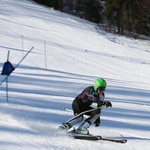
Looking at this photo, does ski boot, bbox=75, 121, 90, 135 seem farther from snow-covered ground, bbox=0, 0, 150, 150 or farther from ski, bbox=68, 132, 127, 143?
snow-covered ground, bbox=0, 0, 150, 150

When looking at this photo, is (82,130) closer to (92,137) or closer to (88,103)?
(92,137)

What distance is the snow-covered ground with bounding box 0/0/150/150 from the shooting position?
6.65 meters

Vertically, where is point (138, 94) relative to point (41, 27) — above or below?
below

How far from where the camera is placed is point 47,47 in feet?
70.7

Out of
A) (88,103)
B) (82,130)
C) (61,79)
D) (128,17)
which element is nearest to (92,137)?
(82,130)

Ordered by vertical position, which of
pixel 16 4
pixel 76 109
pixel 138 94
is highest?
pixel 16 4

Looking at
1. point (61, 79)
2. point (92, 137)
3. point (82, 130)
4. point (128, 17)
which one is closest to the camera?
point (92, 137)

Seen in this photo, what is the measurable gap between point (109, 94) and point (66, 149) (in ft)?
22.7

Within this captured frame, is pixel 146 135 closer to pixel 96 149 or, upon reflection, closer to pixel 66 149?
pixel 96 149

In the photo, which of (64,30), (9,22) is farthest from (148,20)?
(9,22)

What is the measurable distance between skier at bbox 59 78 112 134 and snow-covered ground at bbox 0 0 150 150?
1.14ft

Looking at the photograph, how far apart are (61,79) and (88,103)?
713 cm

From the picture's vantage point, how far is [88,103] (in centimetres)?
689

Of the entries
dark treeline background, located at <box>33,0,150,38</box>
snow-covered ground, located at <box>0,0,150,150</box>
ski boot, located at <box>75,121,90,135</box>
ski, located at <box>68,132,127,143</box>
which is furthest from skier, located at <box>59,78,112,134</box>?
dark treeline background, located at <box>33,0,150,38</box>
